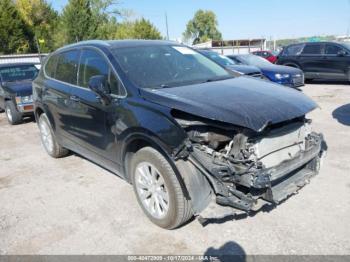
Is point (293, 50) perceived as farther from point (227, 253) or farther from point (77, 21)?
point (77, 21)

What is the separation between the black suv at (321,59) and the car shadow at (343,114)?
441 cm

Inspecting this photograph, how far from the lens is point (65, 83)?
4.78 meters

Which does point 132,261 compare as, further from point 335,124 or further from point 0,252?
point 335,124

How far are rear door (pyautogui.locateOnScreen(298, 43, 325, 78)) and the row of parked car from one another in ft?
32.9

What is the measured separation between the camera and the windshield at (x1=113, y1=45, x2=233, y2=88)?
3.75 meters

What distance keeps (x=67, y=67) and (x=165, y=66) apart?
1642mm

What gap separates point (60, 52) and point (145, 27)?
41743mm

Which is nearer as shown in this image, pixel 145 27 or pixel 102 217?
pixel 102 217

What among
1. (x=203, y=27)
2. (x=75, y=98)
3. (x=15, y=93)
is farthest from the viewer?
(x=203, y=27)

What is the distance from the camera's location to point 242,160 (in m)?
2.89

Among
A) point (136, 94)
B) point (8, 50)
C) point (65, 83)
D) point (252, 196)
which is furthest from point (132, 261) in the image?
point (8, 50)

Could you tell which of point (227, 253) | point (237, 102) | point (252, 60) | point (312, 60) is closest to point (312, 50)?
point (312, 60)

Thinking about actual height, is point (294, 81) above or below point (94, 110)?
below

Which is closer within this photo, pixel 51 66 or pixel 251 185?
pixel 251 185
